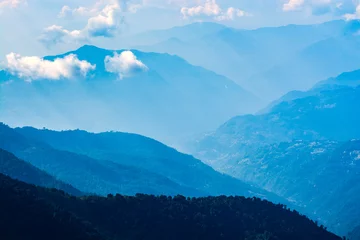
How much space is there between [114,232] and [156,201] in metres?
30.4

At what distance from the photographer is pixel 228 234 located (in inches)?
7402

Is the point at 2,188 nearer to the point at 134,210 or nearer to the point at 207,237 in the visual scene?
the point at 134,210

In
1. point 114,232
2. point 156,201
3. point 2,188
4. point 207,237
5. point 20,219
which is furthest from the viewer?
point 156,201

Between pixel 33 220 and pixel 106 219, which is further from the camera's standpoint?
pixel 106 219

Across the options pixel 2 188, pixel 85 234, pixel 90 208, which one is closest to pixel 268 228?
pixel 90 208

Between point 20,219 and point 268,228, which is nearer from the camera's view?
point 20,219

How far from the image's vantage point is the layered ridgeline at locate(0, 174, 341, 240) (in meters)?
136

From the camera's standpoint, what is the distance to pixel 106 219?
6816 inches

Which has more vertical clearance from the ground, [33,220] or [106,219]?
[106,219]

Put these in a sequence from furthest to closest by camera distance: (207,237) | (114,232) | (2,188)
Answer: (207,237)
(114,232)
(2,188)

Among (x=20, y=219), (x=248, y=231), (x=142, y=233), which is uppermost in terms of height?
(x=248, y=231)

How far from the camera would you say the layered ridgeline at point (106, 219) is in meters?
136

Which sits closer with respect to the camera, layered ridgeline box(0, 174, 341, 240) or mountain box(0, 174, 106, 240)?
mountain box(0, 174, 106, 240)

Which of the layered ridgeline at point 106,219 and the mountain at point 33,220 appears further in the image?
the layered ridgeline at point 106,219
